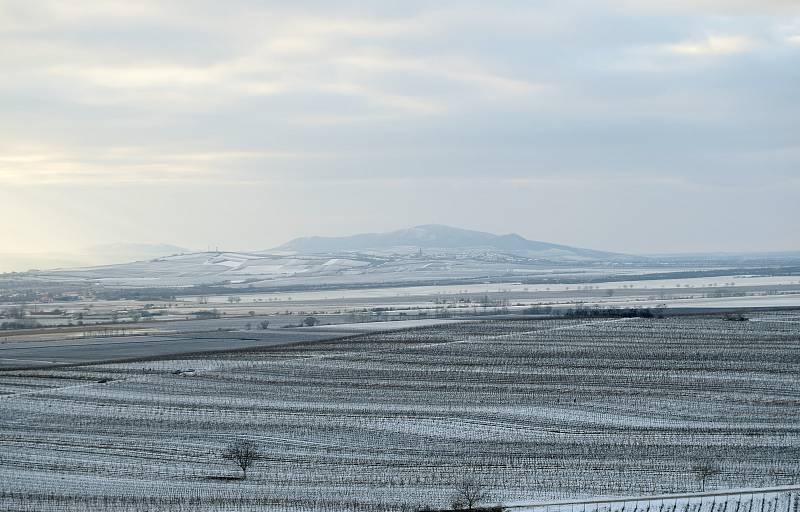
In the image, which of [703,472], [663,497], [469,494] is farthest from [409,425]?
[663,497]

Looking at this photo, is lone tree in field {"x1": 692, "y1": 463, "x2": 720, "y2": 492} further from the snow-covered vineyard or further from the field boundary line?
the field boundary line

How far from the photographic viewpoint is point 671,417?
2864 cm

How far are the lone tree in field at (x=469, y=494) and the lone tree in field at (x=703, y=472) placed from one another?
4.72m

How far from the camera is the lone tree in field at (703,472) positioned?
71.3ft

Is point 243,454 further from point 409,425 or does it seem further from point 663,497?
point 663,497

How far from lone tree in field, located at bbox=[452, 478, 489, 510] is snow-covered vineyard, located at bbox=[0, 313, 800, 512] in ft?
0.82

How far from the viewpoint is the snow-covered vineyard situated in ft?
70.9

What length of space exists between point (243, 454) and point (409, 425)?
5502 mm

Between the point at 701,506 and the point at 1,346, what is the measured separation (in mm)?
40443

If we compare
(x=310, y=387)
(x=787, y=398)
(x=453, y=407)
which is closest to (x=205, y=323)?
(x=310, y=387)

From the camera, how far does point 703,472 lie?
22234mm

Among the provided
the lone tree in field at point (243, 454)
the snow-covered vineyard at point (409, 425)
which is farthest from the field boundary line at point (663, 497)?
the lone tree in field at point (243, 454)

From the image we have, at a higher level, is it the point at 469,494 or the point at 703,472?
the point at 469,494

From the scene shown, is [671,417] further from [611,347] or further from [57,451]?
[57,451]
